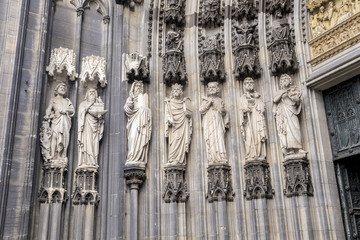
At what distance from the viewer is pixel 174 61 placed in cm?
791

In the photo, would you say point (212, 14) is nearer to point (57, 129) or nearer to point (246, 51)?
point (246, 51)

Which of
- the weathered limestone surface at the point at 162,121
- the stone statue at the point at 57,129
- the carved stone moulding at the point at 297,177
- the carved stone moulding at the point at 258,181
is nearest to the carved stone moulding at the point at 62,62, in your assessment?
the weathered limestone surface at the point at 162,121

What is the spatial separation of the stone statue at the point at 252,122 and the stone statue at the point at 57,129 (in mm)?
3307

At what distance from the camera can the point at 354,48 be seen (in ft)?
21.8

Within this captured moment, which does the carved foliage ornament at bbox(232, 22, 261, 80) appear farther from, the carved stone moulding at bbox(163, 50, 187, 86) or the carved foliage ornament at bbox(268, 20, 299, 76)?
the carved stone moulding at bbox(163, 50, 187, 86)

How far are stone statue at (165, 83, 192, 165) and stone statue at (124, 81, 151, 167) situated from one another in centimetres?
40

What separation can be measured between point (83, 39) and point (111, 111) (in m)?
1.80

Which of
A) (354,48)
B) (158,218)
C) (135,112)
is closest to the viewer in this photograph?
(354,48)

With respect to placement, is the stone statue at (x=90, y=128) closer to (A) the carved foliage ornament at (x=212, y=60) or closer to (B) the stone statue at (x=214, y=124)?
(B) the stone statue at (x=214, y=124)

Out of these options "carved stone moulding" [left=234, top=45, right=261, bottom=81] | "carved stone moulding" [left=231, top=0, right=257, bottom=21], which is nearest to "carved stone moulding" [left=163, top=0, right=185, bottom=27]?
"carved stone moulding" [left=231, top=0, right=257, bottom=21]

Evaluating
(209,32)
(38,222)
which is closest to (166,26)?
(209,32)

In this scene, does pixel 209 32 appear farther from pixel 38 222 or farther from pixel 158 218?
pixel 38 222

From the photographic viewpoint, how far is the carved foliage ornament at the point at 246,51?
24.7 ft

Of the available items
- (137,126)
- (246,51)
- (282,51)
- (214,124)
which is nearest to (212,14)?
(246,51)
